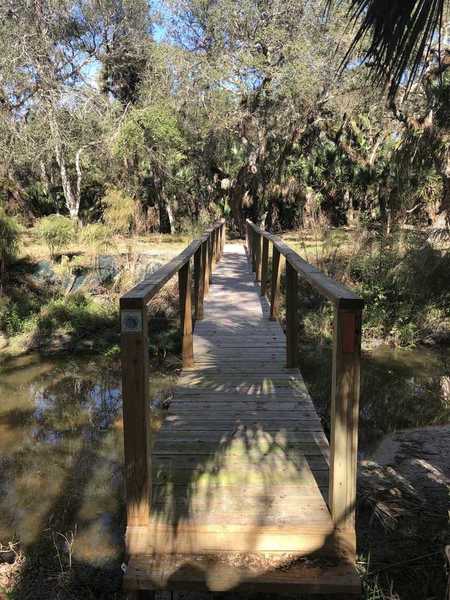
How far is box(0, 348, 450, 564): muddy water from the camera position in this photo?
14.5 feet

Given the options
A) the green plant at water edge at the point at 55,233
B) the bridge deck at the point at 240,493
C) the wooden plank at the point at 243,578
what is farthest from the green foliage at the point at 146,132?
the wooden plank at the point at 243,578

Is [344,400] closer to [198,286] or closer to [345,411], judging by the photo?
[345,411]

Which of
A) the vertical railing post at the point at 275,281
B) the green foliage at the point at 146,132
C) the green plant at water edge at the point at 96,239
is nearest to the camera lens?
the vertical railing post at the point at 275,281

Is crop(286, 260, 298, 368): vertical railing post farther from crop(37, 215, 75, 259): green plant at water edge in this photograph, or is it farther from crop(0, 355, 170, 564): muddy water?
crop(37, 215, 75, 259): green plant at water edge

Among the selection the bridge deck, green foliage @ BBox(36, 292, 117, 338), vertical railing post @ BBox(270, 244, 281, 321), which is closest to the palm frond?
the bridge deck

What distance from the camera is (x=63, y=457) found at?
5.72m

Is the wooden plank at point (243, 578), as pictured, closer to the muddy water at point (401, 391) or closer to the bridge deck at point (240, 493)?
the bridge deck at point (240, 493)

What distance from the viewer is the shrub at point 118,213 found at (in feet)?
49.0

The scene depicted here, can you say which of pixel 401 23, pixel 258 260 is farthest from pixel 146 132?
pixel 401 23

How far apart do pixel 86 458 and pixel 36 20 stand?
1607cm

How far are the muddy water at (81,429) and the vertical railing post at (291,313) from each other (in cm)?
157

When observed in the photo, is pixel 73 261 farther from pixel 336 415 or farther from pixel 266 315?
pixel 336 415

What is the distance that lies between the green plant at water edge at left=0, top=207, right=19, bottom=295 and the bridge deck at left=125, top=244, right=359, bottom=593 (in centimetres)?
808

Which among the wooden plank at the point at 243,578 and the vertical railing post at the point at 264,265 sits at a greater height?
the vertical railing post at the point at 264,265
